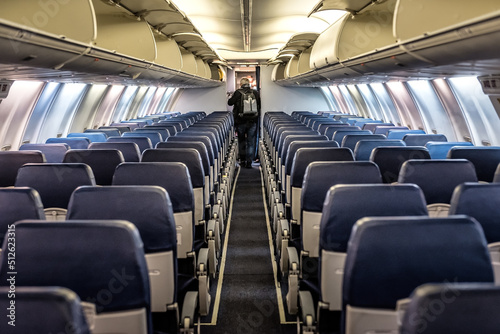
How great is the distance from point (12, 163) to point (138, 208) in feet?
8.07

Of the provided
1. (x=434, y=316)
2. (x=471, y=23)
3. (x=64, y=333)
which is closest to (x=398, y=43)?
(x=471, y=23)

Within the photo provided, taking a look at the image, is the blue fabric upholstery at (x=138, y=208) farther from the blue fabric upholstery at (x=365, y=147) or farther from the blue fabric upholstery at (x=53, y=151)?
the blue fabric upholstery at (x=53, y=151)

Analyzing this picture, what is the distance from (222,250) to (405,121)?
817 centimetres

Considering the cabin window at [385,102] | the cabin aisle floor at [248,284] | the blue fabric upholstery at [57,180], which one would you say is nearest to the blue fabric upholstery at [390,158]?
the cabin aisle floor at [248,284]

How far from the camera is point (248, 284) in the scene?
5.88 metres

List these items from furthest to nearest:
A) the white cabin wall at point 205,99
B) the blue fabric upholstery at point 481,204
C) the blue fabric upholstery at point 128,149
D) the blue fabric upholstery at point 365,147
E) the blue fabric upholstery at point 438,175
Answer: the white cabin wall at point 205,99
the blue fabric upholstery at point 128,149
the blue fabric upholstery at point 365,147
the blue fabric upholstery at point 438,175
the blue fabric upholstery at point 481,204

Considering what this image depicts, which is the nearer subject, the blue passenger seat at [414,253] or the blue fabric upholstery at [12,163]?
the blue passenger seat at [414,253]

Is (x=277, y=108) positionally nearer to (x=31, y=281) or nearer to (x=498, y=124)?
(x=498, y=124)

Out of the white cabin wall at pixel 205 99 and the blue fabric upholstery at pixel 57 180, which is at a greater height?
the white cabin wall at pixel 205 99

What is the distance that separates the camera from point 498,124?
858 cm

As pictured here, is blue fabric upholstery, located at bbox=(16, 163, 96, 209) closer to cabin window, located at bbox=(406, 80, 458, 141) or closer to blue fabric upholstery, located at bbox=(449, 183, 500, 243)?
blue fabric upholstery, located at bbox=(449, 183, 500, 243)

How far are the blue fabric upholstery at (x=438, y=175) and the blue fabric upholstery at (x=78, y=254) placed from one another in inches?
99.3

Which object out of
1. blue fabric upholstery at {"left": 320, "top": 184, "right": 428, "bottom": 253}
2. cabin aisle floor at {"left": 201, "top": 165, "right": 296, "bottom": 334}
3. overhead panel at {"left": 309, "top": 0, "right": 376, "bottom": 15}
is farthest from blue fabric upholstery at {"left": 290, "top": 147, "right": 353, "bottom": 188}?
blue fabric upholstery at {"left": 320, "top": 184, "right": 428, "bottom": 253}

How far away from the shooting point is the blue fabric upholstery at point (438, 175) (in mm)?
4047
